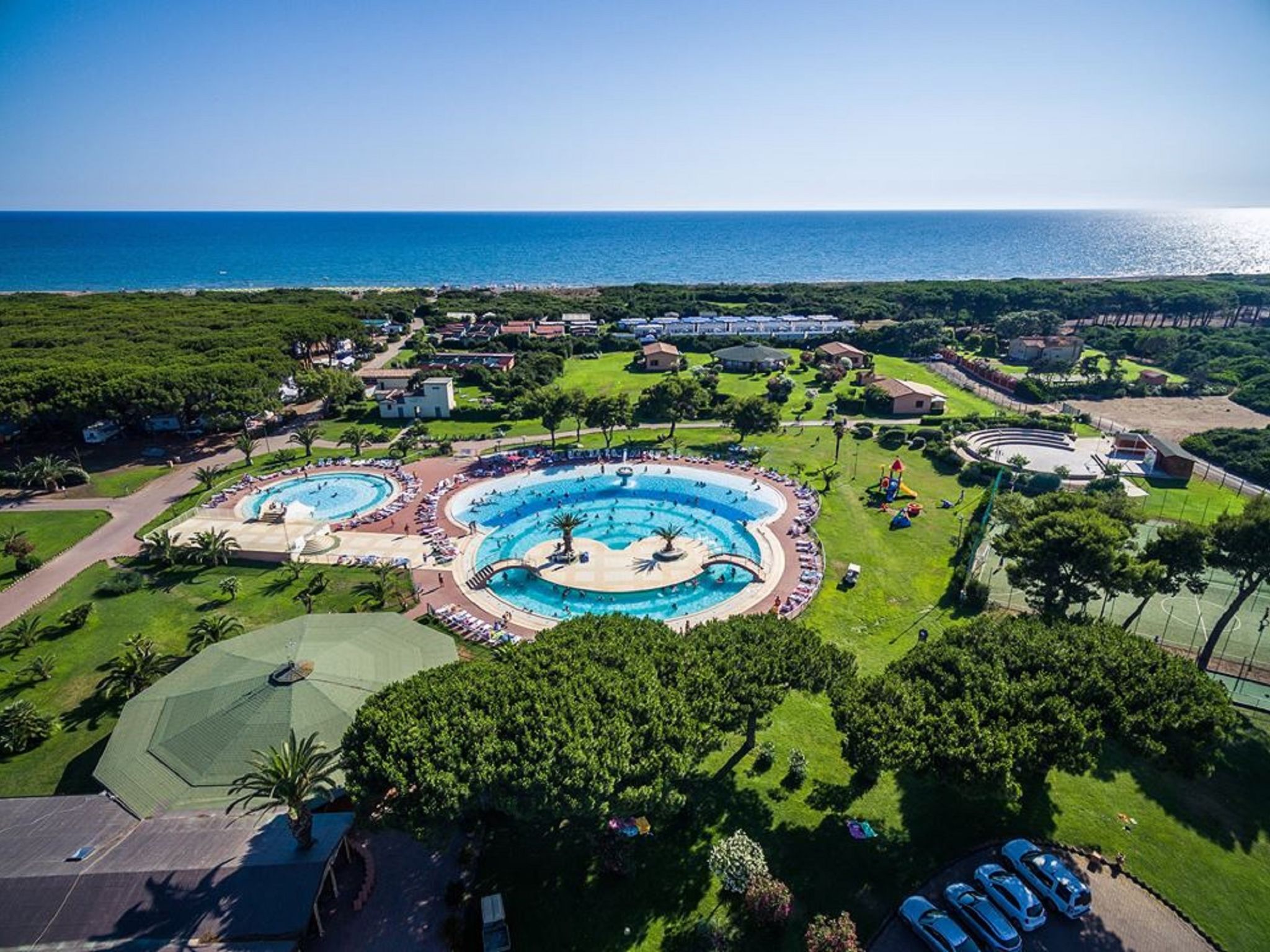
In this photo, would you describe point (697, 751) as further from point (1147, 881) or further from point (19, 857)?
point (19, 857)

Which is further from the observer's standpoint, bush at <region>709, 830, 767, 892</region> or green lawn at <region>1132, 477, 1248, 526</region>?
green lawn at <region>1132, 477, 1248, 526</region>

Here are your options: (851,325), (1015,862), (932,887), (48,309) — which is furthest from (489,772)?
(48,309)

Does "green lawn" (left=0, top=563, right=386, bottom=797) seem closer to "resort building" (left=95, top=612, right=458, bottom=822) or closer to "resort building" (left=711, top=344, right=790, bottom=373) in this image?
"resort building" (left=95, top=612, right=458, bottom=822)

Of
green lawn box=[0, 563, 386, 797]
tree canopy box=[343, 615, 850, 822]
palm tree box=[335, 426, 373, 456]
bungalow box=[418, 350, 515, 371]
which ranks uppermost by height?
tree canopy box=[343, 615, 850, 822]

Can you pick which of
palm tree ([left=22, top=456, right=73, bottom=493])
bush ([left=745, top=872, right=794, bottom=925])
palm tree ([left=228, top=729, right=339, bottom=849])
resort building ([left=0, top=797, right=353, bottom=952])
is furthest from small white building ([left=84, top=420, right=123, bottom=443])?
bush ([left=745, top=872, right=794, bottom=925])

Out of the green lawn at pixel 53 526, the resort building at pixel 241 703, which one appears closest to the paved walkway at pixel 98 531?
the green lawn at pixel 53 526

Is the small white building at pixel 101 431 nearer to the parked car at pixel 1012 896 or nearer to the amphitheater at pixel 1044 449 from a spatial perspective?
the parked car at pixel 1012 896
